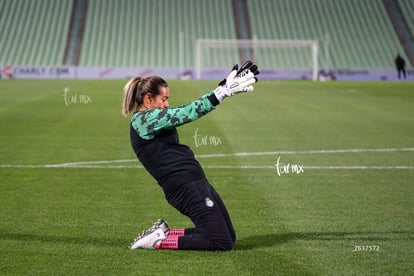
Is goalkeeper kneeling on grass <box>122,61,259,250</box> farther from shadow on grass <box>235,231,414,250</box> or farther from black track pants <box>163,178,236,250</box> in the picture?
shadow on grass <box>235,231,414,250</box>

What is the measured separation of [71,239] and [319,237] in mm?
2475

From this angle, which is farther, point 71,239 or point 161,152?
point 71,239

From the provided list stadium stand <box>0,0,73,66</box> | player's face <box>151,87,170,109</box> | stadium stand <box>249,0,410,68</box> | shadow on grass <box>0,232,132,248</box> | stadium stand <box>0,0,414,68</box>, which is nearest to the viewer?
player's face <box>151,87,170,109</box>

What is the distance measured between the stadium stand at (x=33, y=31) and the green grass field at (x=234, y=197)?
141ft

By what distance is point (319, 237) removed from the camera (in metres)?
8.20

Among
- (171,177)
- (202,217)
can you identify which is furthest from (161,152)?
(202,217)

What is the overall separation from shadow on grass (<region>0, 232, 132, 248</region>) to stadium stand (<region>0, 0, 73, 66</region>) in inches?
2242

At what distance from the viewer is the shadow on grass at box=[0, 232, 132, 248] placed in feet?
25.9

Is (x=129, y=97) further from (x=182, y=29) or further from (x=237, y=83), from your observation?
(x=182, y=29)

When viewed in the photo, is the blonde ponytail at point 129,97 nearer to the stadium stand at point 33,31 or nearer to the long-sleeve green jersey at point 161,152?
the long-sleeve green jersey at point 161,152

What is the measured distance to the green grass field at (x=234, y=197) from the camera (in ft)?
23.6

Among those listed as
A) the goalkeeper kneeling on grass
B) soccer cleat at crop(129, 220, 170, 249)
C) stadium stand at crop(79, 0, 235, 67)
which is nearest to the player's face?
the goalkeeper kneeling on grass

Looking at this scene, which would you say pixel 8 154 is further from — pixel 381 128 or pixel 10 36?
pixel 10 36

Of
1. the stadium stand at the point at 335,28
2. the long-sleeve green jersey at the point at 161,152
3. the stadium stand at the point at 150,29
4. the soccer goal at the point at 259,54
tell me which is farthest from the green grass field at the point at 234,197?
the stadium stand at the point at 335,28
